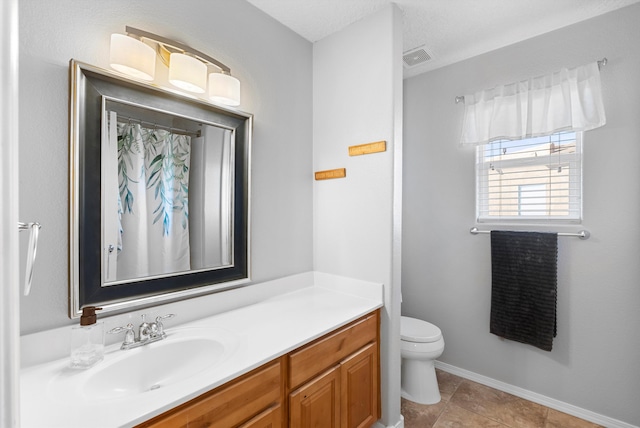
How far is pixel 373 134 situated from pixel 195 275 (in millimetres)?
1257

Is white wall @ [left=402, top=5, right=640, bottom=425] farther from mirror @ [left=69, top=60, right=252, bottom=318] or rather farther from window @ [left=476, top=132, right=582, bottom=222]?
mirror @ [left=69, top=60, right=252, bottom=318]

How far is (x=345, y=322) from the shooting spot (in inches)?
A: 55.7

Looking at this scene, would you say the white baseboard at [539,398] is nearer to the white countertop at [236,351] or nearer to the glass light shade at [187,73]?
the white countertop at [236,351]

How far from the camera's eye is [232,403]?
0.96m

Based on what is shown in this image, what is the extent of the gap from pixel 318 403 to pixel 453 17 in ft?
7.60

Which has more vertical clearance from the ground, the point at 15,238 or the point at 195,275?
the point at 15,238

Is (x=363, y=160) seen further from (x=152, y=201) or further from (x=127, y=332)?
(x=127, y=332)

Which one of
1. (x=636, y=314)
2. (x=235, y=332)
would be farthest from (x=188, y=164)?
(x=636, y=314)

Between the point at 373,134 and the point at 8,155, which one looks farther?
the point at 373,134

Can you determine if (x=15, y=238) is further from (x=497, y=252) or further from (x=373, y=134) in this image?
(x=497, y=252)

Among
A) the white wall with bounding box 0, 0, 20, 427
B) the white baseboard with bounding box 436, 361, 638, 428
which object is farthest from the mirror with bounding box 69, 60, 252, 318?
the white baseboard with bounding box 436, 361, 638, 428

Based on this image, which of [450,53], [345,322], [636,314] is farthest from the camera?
[450,53]

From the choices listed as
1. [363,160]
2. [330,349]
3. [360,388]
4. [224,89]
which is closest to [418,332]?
[360,388]

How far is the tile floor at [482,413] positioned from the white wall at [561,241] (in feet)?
0.39
